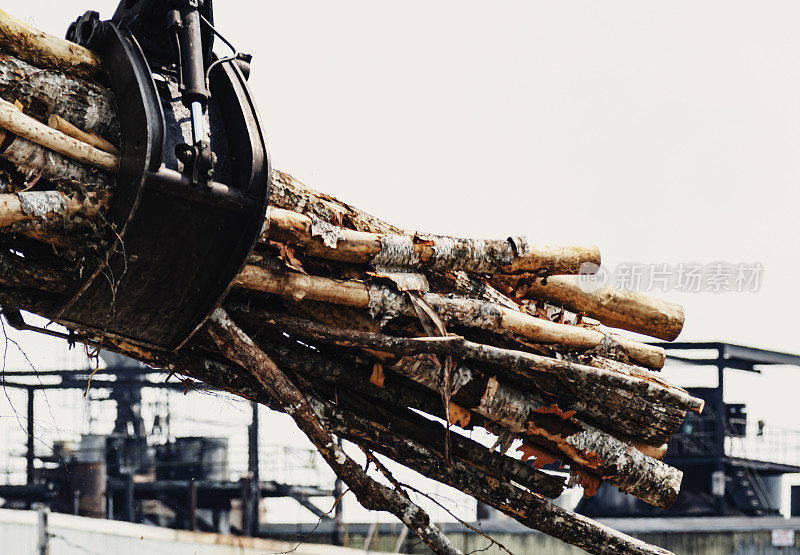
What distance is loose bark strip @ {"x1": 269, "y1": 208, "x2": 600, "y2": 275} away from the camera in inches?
153

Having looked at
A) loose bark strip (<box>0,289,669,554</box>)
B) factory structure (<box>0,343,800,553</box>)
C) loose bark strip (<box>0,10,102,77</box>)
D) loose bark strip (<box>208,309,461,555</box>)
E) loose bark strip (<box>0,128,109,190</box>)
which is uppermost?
loose bark strip (<box>0,10,102,77</box>)

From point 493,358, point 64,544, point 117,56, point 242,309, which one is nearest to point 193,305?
point 242,309

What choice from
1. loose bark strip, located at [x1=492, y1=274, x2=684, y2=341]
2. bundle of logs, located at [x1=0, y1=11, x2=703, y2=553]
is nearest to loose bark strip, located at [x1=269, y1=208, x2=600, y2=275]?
bundle of logs, located at [x1=0, y1=11, x2=703, y2=553]

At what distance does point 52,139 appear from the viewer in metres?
3.32

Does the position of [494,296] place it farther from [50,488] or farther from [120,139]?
[50,488]

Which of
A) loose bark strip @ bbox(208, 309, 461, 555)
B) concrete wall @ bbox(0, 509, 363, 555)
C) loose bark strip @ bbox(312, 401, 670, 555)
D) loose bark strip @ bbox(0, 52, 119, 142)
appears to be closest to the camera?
loose bark strip @ bbox(0, 52, 119, 142)

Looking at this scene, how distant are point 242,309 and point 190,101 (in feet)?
2.94

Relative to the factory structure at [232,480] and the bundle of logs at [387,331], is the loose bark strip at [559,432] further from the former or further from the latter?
the factory structure at [232,480]

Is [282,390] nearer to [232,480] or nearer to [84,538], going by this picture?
[84,538]

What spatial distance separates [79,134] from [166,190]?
436mm

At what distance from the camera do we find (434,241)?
429cm

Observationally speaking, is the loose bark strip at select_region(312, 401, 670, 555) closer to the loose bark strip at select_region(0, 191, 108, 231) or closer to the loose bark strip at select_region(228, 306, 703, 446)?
the loose bark strip at select_region(228, 306, 703, 446)

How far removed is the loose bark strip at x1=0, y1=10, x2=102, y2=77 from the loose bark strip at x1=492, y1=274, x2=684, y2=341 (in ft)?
7.35

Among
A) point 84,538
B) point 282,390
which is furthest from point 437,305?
point 84,538
